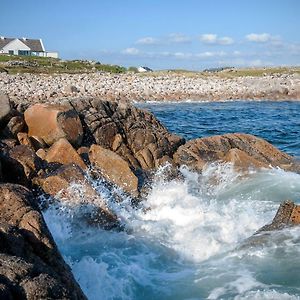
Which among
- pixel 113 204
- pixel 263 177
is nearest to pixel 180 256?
pixel 113 204

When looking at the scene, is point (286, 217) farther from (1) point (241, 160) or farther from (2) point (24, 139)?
(2) point (24, 139)

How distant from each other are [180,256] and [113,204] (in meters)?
2.14

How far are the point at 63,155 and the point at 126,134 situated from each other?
2.79m

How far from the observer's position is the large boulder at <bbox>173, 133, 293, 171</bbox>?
41.9ft

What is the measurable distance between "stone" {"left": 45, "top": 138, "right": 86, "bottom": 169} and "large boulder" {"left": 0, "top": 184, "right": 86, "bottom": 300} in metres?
4.22

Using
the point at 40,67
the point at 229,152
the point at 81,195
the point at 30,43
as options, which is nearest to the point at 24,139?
the point at 81,195

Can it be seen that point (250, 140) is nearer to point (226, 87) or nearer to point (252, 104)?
point (252, 104)

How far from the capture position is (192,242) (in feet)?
26.9

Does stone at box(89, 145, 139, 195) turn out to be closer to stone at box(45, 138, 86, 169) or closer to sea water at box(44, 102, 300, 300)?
sea water at box(44, 102, 300, 300)

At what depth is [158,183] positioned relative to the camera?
10.8 m

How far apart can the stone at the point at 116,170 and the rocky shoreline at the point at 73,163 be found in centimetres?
2

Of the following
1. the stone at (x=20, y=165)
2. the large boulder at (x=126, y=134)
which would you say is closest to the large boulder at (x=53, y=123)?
the large boulder at (x=126, y=134)

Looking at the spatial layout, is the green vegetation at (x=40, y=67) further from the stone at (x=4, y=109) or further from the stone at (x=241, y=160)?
the stone at (x=241, y=160)

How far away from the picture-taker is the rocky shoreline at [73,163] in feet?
14.3
